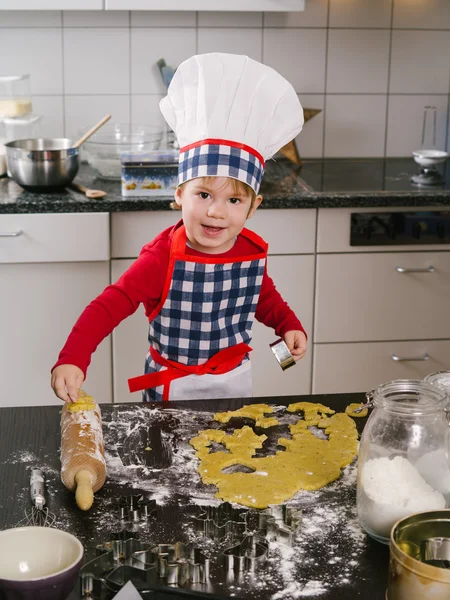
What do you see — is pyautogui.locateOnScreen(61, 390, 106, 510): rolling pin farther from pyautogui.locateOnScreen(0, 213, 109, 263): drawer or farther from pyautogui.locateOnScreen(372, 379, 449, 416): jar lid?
pyautogui.locateOnScreen(0, 213, 109, 263): drawer

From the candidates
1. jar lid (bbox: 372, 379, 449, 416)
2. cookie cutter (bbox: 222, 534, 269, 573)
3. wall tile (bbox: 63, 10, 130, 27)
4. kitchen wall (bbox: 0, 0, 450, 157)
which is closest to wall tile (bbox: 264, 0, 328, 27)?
kitchen wall (bbox: 0, 0, 450, 157)

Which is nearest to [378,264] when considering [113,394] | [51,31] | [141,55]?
[113,394]

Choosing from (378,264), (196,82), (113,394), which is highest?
(196,82)

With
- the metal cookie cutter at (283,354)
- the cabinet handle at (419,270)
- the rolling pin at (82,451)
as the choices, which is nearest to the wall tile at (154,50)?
the cabinet handle at (419,270)

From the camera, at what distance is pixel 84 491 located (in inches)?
39.9

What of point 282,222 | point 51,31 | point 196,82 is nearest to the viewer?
point 196,82

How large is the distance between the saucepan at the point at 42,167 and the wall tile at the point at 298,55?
844mm

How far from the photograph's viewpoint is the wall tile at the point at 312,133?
115 inches

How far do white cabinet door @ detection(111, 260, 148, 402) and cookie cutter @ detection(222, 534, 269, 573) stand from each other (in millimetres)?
1535

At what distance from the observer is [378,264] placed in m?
2.48

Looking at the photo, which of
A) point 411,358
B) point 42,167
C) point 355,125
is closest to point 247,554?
point 42,167

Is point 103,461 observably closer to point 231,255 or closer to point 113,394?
point 231,255

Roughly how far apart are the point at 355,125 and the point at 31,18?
1153 millimetres

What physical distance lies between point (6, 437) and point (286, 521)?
448mm
